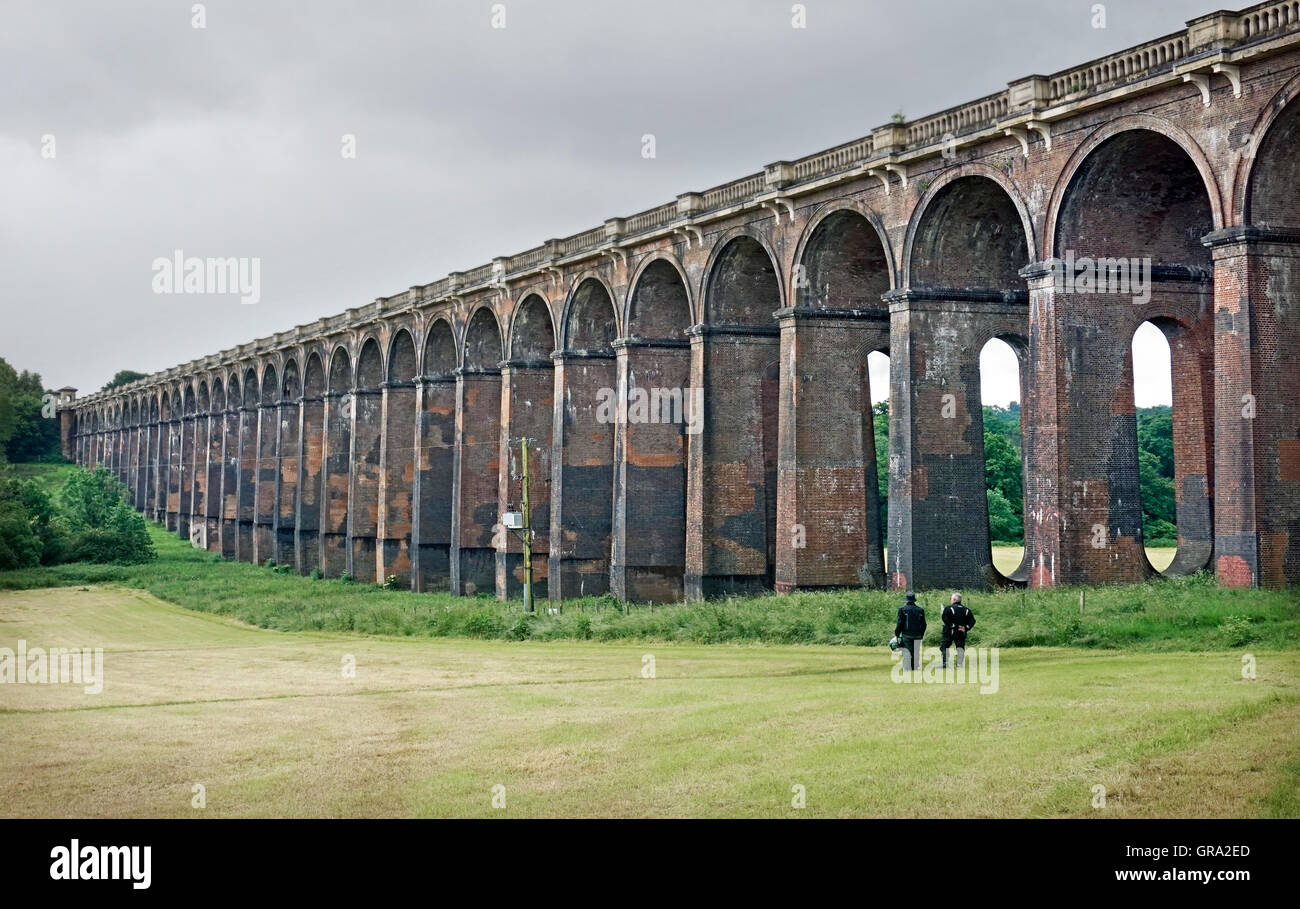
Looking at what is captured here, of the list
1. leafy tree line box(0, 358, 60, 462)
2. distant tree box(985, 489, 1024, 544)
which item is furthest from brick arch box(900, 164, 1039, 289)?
leafy tree line box(0, 358, 60, 462)

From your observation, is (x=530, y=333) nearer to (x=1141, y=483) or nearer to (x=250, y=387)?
(x=1141, y=483)

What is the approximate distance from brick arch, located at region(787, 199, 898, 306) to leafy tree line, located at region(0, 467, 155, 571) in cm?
3891

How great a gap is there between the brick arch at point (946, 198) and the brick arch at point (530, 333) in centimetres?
1885

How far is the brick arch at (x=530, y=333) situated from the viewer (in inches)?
1693

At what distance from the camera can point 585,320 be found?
3981 centimetres

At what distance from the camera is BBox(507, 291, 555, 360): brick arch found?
43000 mm

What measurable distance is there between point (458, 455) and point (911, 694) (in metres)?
32.6

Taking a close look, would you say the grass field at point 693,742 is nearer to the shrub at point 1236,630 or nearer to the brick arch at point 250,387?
the shrub at point 1236,630

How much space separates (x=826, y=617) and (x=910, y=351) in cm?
611

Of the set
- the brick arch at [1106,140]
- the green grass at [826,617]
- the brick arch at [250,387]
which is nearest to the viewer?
the green grass at [826,617]

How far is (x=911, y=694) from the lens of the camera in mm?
15109

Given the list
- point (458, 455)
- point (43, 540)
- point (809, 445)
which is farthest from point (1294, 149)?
point (43, 540)

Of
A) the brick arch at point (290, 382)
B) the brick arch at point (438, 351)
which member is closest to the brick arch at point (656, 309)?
the brick arch at point (438, 351)
